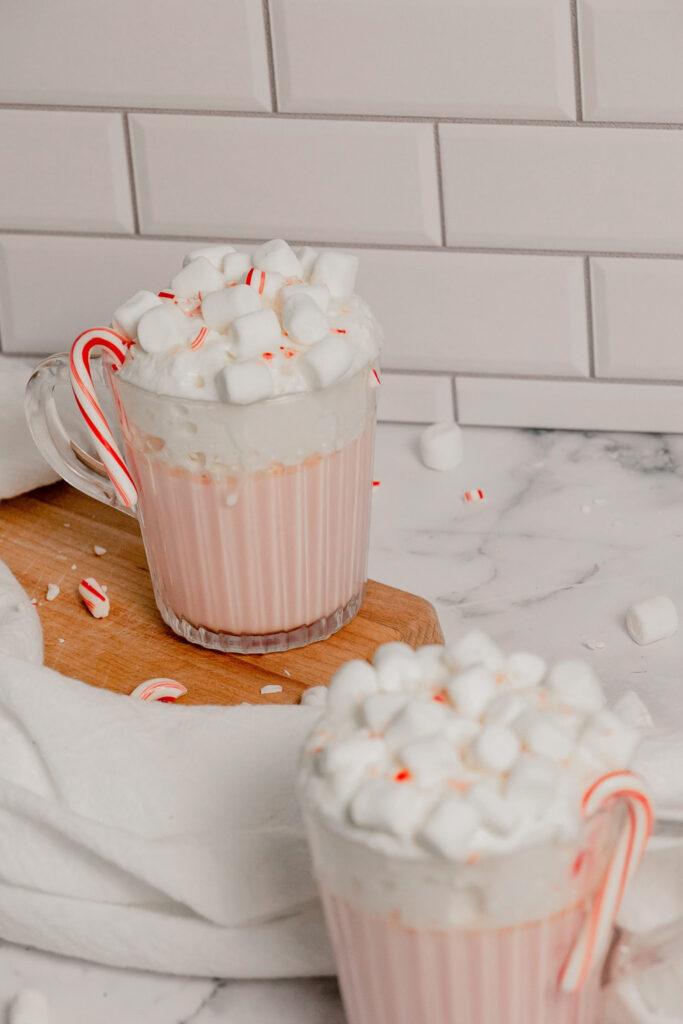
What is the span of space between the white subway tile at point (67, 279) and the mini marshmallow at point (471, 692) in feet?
2.60

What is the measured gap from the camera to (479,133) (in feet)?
4.01

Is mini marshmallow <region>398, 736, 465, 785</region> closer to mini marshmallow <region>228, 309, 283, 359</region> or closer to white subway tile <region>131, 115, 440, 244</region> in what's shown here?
mini marshmallow <region>228, 309, 283, 359</region>

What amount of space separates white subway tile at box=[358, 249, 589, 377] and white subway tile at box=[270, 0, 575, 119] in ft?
0.46

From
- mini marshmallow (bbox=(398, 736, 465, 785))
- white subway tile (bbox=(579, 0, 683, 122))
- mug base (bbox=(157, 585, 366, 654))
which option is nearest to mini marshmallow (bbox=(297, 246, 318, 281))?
mug base (bbox=(157, 585, 366, 654))

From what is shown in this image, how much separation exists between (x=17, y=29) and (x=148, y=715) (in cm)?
70

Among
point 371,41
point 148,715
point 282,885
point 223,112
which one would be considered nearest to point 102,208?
point 223,112

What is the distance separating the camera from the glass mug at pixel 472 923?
1.96 feet

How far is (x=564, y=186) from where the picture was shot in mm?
1230

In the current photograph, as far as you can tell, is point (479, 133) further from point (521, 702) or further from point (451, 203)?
point (521, 702)

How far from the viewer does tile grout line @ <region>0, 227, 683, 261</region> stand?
49.6 inches

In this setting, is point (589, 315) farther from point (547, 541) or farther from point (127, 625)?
point (127, 625)

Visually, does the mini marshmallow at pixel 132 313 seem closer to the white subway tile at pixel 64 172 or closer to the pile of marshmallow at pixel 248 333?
the pile of marshmallow at pixel 248 333

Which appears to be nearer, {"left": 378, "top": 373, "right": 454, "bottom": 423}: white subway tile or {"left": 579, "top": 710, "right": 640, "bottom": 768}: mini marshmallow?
{"left": 579, "top": 710, "right": 640, "bottom": 768}: mini marshmallow

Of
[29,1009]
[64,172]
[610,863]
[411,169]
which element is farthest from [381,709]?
[64,172]
